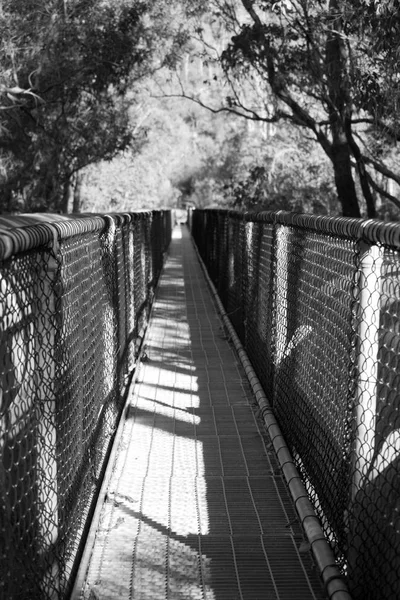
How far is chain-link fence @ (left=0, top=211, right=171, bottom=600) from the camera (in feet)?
9.37

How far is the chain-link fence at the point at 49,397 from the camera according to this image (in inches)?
112

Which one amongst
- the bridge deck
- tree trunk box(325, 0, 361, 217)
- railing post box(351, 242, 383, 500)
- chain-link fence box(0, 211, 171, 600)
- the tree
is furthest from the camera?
tree trunk box(325, 0, 361, 217)

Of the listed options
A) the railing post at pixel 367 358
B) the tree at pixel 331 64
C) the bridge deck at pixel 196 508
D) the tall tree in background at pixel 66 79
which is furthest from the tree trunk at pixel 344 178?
the railing post at pixel 367 358

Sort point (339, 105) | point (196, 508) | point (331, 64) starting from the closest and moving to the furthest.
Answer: point (196, 508)
point (331, 64)
point (339, 105)

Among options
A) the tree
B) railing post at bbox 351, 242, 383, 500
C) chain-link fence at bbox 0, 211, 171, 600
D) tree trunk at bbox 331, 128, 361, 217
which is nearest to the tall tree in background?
the tree

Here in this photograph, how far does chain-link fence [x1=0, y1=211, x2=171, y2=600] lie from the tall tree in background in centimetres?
1335

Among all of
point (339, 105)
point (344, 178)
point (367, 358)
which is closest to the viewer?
point (367, 358)

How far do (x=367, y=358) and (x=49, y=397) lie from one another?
1286 millimetres

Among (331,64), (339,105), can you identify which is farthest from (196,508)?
(339,105)

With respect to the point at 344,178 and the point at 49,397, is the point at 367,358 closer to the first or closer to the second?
the point at 49,397

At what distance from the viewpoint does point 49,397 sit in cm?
356

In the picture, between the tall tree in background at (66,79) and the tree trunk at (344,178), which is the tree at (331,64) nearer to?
the tree trunk at (344,178)

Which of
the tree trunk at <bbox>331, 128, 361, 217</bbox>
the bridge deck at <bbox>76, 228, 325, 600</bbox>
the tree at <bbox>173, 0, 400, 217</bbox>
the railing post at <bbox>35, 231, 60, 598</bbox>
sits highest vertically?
the tree at <bbox>173, 0, 400, 217</bbox>

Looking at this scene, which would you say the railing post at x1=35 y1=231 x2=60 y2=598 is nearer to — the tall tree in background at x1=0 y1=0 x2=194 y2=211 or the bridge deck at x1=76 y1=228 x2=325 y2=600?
the bridge deck at x1=76 y1=228 x2=325 y2=600
